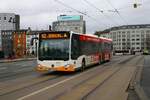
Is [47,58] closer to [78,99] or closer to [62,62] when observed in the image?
[62,62]

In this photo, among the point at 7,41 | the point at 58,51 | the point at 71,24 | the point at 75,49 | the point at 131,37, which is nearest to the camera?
the point at 58,51

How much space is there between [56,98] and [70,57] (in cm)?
1104

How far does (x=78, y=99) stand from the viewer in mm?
12727

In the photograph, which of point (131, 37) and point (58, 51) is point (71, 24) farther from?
point (131, 37)

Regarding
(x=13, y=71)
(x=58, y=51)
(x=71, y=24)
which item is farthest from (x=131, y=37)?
(x=58, y=51)

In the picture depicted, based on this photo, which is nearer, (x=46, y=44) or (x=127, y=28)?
(x=46, y=44)

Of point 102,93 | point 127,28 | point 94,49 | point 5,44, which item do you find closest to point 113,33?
point 127,28

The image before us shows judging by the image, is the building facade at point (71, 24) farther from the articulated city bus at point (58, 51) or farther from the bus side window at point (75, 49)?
the articulated city bus at point (58, 51)

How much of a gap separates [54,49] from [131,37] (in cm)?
16252

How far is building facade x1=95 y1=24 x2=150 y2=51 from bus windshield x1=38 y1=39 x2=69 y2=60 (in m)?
153

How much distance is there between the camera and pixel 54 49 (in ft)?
77.9

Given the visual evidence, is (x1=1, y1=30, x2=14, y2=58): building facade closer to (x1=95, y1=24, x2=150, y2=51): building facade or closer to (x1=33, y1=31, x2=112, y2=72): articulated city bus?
(x1=95, y1=24, x2=150, y2=51): building facade

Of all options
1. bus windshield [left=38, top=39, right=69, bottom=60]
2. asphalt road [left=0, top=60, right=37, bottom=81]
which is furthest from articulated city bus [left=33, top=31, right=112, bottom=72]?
asphalt road [left=0, top=60, right=37, bottom=81]

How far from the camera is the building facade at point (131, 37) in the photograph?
17888 cm
